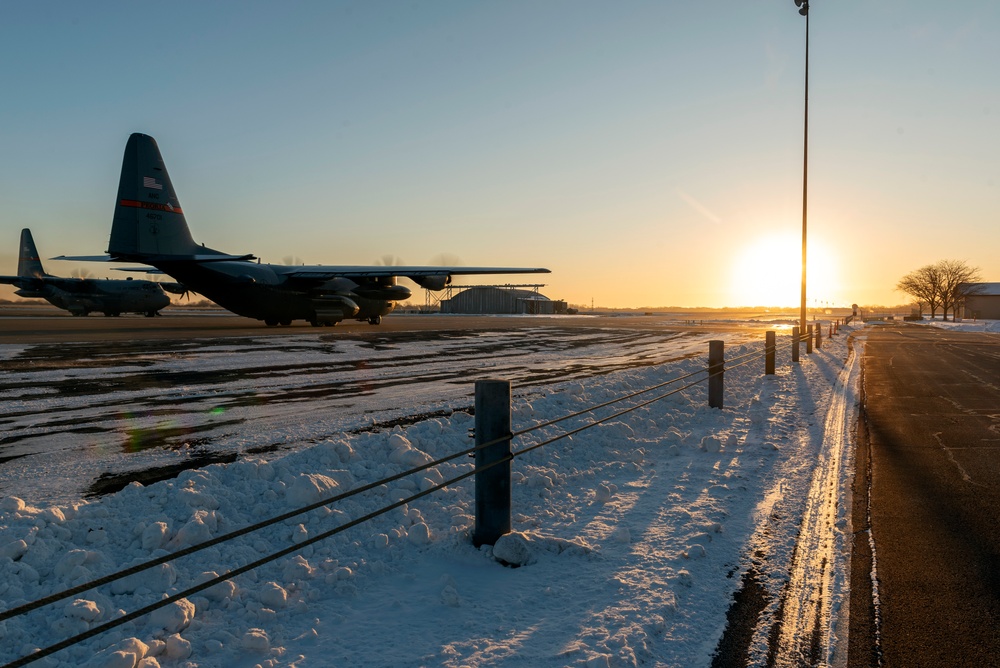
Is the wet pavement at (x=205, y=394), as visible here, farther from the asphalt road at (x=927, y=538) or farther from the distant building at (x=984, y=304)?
the distant building at (x=984, y=304)

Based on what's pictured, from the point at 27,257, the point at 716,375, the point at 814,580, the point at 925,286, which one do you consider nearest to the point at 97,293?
the point at 27,257

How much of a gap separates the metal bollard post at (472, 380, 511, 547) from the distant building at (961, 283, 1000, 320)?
140115 mm

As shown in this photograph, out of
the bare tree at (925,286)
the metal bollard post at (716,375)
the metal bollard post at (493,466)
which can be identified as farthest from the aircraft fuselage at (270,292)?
the bare tree at (925,286)

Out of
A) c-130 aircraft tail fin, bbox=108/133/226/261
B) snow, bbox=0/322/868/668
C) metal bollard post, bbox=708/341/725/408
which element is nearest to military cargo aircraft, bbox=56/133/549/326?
c-130 aircraft tail fin, bbox=108/133/226/261

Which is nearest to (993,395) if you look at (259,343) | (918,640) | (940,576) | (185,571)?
(940,576)

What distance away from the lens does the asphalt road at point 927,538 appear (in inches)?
140

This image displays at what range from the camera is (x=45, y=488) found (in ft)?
18.9

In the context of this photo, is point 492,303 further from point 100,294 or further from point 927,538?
point 927,538

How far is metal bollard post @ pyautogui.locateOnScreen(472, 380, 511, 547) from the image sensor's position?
16.4 ft

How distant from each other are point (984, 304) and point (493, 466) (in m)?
146

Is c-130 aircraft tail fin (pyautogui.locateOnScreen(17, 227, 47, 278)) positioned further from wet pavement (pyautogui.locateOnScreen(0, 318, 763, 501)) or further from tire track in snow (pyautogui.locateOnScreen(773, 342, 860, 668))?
tire track in snow (pyautogui.locateOnScreen(773, 342, 860, 668))

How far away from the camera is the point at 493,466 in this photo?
4.98 metres

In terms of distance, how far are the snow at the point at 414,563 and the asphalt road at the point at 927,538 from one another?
24 centimetres

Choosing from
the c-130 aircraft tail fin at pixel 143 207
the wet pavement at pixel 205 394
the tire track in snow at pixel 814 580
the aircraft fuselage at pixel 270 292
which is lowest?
the tire track in snow at pixel 814 580
